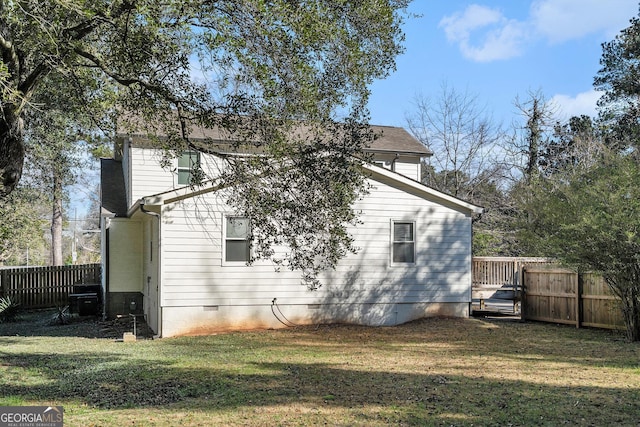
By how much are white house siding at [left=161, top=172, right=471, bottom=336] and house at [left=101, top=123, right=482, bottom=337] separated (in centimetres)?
2

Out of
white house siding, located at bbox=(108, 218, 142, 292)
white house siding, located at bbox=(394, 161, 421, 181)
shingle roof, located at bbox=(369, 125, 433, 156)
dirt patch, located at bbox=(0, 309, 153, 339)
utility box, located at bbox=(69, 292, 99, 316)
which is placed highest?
shingle roof, located at bbox=(369, 125, 433, 156)

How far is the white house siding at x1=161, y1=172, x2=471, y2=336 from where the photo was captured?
1316 cm

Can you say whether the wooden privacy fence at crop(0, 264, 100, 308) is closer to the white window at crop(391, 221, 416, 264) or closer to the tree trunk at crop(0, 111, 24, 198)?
the white window at crop(391, 221, 416, 264)

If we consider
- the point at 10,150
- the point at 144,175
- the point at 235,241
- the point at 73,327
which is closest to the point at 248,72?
the point at 10,150

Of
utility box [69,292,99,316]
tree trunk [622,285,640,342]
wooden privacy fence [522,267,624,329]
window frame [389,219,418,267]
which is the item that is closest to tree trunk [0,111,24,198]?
window frame [389,219,418,267]

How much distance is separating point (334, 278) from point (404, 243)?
6.94ft

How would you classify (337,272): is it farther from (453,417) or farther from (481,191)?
(481,191)

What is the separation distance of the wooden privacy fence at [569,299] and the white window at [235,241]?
319 inches

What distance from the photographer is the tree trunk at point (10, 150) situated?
7.25m

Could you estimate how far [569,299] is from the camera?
14.7 metres

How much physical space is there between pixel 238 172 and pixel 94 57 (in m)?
2.50

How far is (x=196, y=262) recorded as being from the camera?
13250 millimetres

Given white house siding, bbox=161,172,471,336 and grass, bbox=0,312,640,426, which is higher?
white house siding, bbox=161,172,471,336

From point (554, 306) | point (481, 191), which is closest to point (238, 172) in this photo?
point (554, 306)
